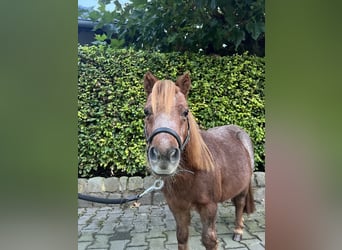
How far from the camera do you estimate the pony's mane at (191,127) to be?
70cm

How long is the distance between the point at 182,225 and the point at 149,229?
21 cm

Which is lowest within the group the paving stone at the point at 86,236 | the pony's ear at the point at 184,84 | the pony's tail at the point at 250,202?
the paving stone at the point at 86,236

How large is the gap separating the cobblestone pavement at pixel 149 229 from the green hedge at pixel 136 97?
0.17m

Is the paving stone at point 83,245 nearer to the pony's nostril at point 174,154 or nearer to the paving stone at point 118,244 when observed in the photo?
the paving stone at point 118,244

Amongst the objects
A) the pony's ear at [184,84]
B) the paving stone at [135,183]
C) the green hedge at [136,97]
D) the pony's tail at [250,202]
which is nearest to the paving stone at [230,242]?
the pony's tail at [250,202]

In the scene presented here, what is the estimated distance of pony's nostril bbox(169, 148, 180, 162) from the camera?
0.65m

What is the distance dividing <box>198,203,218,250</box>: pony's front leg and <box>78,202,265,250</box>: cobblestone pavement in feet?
0.11

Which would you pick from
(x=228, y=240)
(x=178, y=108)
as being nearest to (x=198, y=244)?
(x=228, y=240)

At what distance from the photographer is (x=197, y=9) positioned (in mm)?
890

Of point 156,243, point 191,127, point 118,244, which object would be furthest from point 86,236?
point 191,127

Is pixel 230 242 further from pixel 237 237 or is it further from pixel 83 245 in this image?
pixel 83 245
